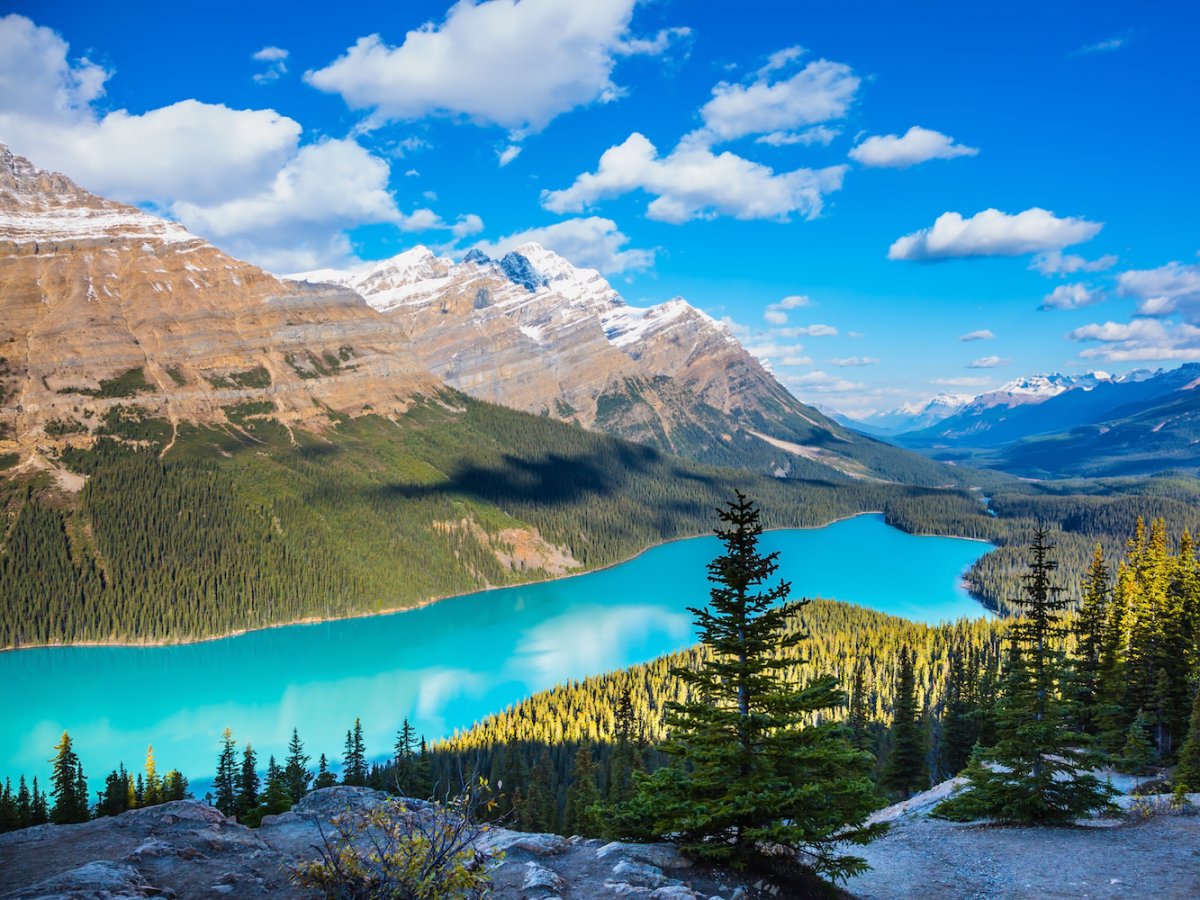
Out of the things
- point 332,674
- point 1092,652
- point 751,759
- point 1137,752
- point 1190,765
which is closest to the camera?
point 751,759

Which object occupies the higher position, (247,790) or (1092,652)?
(1092,652)

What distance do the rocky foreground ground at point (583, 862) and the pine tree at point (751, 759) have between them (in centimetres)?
122

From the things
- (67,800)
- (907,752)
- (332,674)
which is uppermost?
(907,752)

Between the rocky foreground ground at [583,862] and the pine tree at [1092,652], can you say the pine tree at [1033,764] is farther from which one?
the pine tree at [1092,652]

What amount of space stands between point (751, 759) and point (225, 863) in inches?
508

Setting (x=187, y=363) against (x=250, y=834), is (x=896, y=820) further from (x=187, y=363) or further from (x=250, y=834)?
(x=187, y=363)

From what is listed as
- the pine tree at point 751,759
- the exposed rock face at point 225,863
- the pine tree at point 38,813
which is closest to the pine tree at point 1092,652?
the pine tree at point 751,759

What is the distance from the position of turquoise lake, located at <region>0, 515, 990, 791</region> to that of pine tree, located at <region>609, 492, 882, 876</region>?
70955mm

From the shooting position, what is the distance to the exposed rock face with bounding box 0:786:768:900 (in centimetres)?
1480

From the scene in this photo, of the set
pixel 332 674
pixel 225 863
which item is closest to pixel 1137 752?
pixel 225 863

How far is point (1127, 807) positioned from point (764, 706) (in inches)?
877

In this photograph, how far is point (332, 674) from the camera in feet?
347

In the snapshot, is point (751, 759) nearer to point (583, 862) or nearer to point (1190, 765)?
point (583, 862)

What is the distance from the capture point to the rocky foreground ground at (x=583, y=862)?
609 inches
